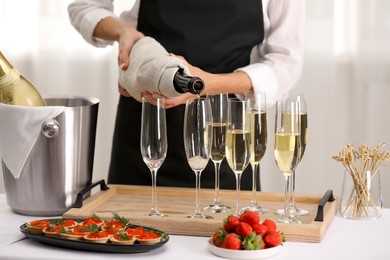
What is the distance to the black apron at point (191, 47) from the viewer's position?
239cm

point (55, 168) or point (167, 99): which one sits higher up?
point (167, 99)

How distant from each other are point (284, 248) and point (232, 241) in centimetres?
15

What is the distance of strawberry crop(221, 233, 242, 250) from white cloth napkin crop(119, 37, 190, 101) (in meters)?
0.44

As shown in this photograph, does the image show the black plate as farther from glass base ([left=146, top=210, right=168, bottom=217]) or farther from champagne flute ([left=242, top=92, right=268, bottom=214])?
champagne flute ([left=242, top=92, right=268, bottom=214])

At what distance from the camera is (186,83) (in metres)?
1.80

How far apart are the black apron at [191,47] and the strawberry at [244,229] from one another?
0.82 metres

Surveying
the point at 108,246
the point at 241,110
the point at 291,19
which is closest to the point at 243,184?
the point at 291,19

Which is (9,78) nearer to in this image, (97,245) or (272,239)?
(97,245)

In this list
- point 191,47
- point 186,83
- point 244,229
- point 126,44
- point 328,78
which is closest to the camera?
point 244,229

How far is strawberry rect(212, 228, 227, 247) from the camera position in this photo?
62.3 inches

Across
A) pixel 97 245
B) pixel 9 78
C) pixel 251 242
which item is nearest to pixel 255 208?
pixel 251 242

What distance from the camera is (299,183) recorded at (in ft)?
12.2

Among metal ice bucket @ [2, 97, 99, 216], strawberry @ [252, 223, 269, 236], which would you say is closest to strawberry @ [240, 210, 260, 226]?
strawberry @ [252, 223, 269, 236]

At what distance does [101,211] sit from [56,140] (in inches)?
8.3
